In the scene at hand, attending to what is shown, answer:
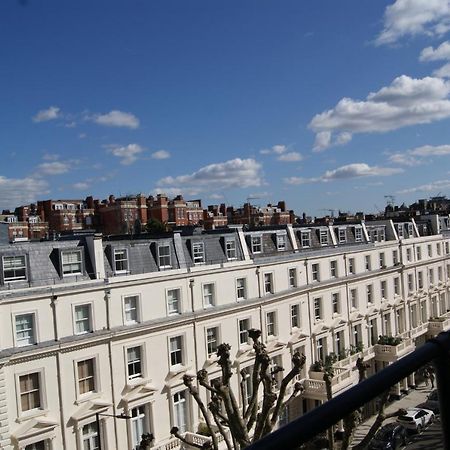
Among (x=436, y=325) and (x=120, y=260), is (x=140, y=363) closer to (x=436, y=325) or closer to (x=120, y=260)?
(x=120, y=260)

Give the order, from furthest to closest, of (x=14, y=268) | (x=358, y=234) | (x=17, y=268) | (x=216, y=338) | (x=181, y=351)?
1. (x=358, y=234)
2. (x=216, y=338)
3. (x=181, y=351)
4. (x=17, y=268)
5. (x=14, y=268)

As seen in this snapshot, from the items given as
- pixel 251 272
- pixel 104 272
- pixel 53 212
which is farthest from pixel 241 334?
pixel 53 212

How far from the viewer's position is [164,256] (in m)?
27.2

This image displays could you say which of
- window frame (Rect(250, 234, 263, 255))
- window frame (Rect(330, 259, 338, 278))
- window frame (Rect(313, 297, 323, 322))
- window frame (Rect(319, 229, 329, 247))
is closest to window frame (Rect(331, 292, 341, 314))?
window frame (Rect(330, 259, 338, 278))

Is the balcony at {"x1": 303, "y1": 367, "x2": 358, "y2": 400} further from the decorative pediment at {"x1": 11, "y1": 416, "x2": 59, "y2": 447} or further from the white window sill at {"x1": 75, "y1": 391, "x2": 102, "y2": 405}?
the decorative pediment at {"x1": 11, "y1": 416, "x2": 59, "y2": 447}

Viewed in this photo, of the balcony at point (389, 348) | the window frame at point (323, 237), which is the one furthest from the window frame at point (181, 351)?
the balcony at point (389, 348)

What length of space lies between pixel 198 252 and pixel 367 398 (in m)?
27.2

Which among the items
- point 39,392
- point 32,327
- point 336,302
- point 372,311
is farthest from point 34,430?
point 372,311

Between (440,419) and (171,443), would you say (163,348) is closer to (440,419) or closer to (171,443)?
(171,443)

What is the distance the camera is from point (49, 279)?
881 inches

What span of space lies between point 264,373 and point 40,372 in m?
9.66

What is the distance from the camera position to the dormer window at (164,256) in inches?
1064

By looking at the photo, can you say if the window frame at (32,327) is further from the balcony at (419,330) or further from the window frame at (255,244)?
the balcony at (419,330)

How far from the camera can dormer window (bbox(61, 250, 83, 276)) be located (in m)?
23.1
